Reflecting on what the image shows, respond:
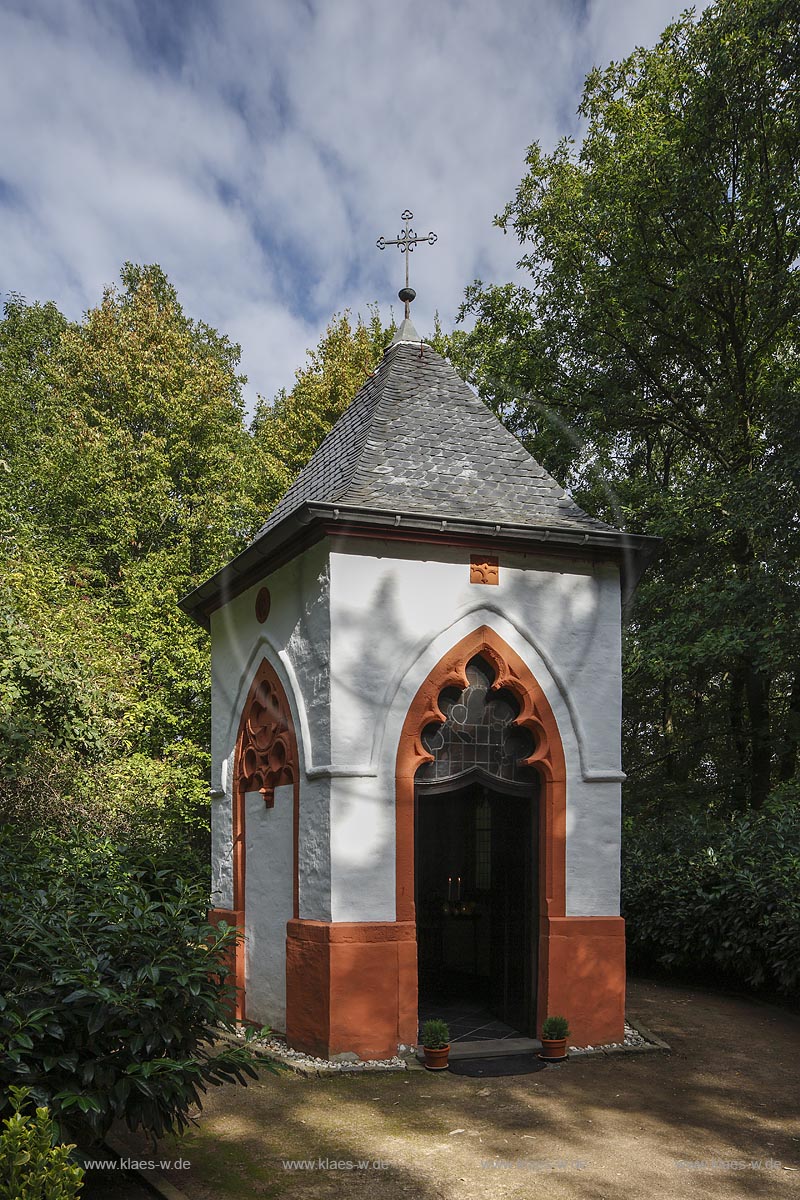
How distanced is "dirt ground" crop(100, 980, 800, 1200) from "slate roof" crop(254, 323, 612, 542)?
15.0ft

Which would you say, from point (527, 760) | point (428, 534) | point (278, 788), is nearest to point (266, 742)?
point (278, 788)

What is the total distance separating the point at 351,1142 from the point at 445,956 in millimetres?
6690

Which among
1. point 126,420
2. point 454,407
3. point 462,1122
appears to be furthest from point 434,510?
point 126,420

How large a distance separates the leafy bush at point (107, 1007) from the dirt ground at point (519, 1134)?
879 mm

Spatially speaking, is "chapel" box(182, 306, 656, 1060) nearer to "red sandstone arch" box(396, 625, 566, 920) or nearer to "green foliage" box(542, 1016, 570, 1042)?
"red sandstone arch" box(396, 625, 566, 920)

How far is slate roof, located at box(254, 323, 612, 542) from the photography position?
29.4 ft

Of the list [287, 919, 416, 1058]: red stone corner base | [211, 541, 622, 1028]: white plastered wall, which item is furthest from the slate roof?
[287, 919, 416, 1058]: red stone corner base

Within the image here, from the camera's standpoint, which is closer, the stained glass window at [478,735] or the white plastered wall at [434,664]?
the white plastered wall at [434,664]

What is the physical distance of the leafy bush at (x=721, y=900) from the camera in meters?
9.67

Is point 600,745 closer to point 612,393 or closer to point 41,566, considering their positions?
point 612,393

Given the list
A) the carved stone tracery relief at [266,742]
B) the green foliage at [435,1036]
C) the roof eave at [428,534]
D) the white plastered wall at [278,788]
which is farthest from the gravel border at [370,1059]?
the roof eave at [428,534]

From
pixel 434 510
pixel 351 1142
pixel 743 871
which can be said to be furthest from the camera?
pixel 743 871

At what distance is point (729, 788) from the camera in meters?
17.1

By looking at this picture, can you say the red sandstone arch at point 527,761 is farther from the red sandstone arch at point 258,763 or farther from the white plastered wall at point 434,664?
the red sandstone arch at point 258,763
